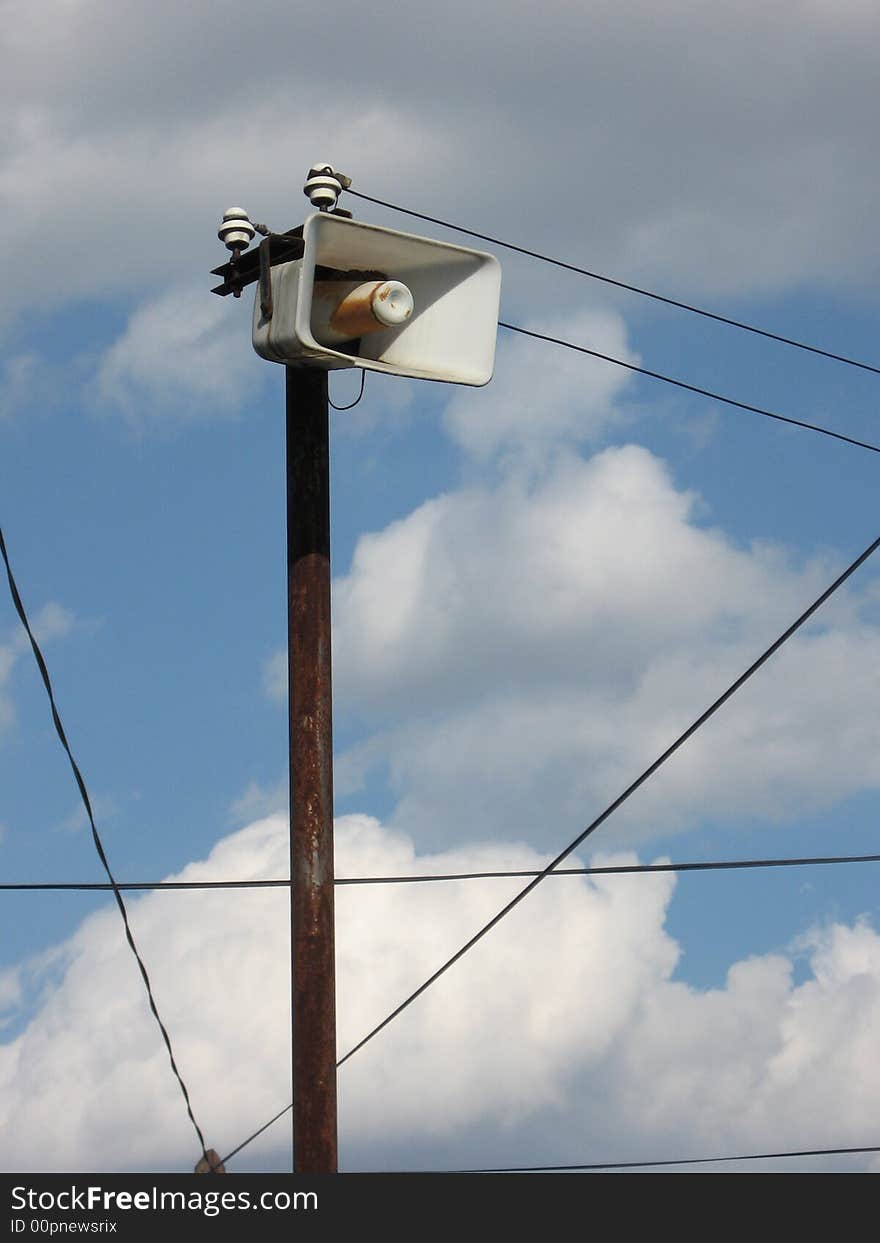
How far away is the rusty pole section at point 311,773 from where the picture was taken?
6.16m

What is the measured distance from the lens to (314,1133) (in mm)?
6109

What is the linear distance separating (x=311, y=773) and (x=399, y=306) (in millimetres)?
1865

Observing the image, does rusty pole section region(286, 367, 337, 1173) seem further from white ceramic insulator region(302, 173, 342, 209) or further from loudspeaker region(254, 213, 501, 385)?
white ceramic insulator region(302, 173, 342, 209)

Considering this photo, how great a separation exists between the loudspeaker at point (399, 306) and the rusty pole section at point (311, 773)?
26 centimetres

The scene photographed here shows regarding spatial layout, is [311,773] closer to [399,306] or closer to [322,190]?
[399,306]

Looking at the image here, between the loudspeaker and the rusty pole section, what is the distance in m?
0.26

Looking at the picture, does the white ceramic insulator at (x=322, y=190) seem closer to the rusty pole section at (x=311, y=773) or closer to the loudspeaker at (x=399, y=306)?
the loudspeaker at (x=399, y=306)

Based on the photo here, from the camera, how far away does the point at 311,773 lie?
6387mm

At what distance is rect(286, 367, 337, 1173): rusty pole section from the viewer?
242 inches

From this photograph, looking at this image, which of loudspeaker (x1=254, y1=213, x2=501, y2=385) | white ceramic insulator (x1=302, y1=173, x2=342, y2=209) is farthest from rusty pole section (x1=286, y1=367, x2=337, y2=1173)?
white ceramic insulator (x1=302, y1=173, x2=342, y2=209)

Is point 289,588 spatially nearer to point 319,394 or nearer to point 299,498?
point 299,498

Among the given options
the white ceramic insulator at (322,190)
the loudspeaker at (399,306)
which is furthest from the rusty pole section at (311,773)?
the white ceramic insulator at (322,190)

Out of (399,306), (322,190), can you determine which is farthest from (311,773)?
(322,190)
